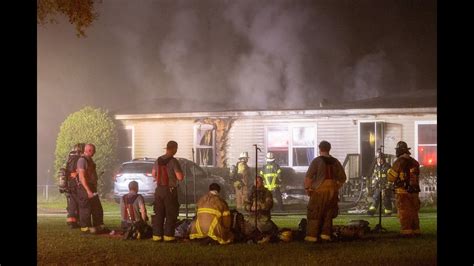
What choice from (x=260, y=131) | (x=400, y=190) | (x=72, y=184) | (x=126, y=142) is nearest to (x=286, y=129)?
(x=260, y=131)

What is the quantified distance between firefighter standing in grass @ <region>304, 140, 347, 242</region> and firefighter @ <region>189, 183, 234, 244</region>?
133cm

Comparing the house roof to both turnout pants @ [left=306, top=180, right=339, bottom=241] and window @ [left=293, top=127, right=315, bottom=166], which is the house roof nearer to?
window @ [left=293, top=127, right=315, bottom=166]

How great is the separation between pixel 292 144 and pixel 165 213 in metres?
8.28

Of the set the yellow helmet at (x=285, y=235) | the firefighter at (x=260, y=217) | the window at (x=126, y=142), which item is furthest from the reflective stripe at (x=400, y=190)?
the window at (x=126, y=142)

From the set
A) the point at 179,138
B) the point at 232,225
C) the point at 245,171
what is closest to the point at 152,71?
the point at 179,138

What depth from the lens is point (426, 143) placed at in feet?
57.6

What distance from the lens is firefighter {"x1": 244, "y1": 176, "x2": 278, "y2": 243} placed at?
1062 cm

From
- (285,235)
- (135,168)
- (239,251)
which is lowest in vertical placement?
(239,251)

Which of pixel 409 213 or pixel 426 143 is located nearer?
pixel 409 213

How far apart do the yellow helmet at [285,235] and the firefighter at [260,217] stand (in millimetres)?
92

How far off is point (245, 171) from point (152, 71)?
3.86 meters

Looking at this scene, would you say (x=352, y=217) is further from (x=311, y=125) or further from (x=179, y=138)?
(x=179, y=138)

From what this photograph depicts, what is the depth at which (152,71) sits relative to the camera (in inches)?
677

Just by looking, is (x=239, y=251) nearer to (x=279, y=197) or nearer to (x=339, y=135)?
(x=279, y=197)
